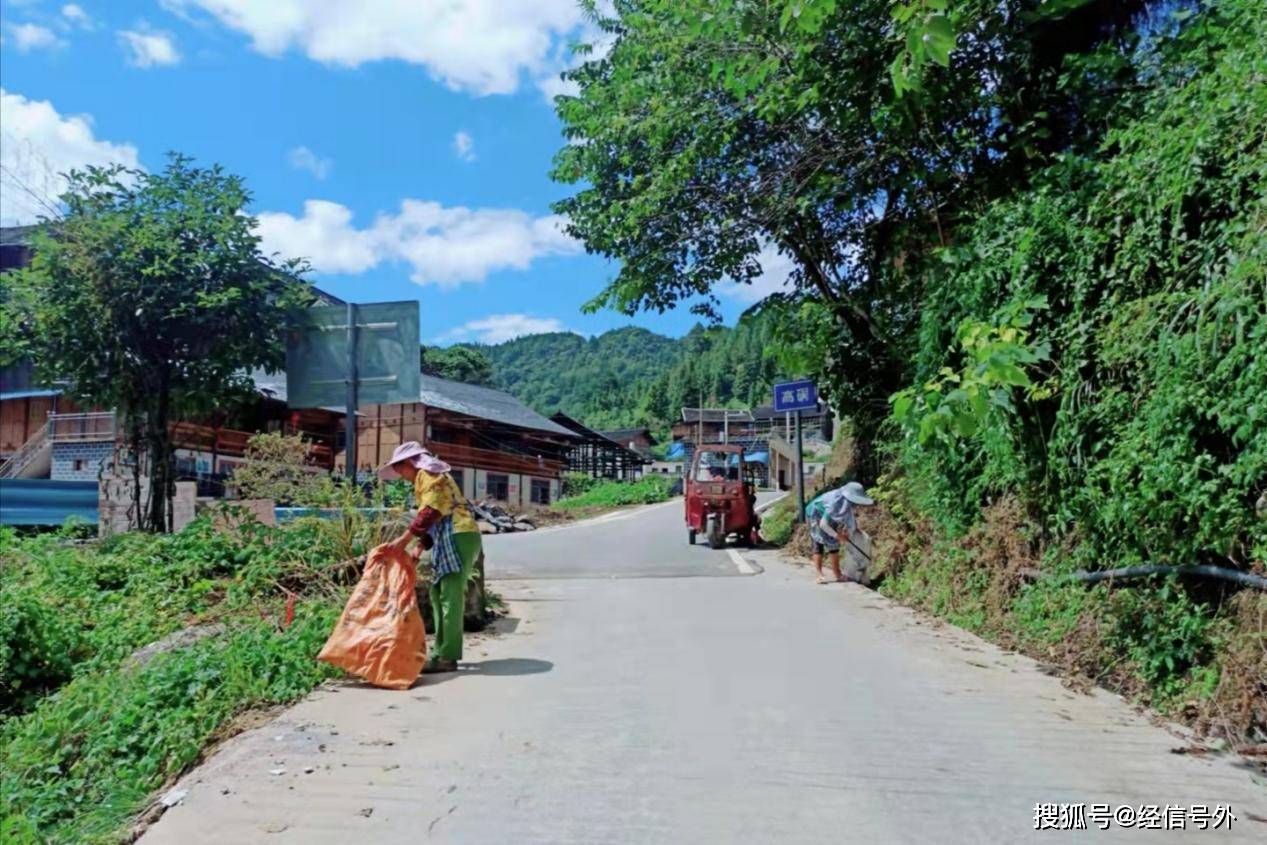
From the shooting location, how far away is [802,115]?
11.7 meters

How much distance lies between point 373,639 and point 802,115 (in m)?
9.15

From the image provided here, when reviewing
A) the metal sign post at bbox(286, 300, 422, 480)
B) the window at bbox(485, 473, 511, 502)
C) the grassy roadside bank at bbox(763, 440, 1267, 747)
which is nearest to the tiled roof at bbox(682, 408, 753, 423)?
the window at bbox(485, 473, 511, 502)

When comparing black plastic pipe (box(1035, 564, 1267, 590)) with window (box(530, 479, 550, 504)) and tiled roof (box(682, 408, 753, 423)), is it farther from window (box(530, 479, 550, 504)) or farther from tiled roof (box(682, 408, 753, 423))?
tiled roof (box(682, 408, 753, 423))

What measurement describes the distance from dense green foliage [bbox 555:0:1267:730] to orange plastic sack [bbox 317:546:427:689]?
346cm

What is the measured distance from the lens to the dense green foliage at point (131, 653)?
4492 millimetres

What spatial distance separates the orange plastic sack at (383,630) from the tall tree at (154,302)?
4985 mm

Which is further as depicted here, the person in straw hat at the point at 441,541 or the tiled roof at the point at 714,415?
the tiled roof at the point at 714,415

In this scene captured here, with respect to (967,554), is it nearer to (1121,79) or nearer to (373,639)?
(1121,79)

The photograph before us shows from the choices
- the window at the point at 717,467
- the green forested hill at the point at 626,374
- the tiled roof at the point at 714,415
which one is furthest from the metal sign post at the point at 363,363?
the green forested hill at the point at 626,374

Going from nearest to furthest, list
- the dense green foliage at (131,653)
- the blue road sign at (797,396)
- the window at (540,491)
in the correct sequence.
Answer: the dense green foliage at (131,653), the blue road sign at (797,396), the window at (540,491)

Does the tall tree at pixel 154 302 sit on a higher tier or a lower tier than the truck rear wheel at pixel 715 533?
higher

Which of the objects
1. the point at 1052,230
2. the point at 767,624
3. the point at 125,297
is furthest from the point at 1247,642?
the point at 125,297

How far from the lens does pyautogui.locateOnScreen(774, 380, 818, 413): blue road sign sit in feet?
48.5

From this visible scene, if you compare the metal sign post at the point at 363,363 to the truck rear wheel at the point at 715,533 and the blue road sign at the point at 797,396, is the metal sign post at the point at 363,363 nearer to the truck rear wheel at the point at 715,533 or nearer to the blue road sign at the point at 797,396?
the blue road sign at the point at 797,396
